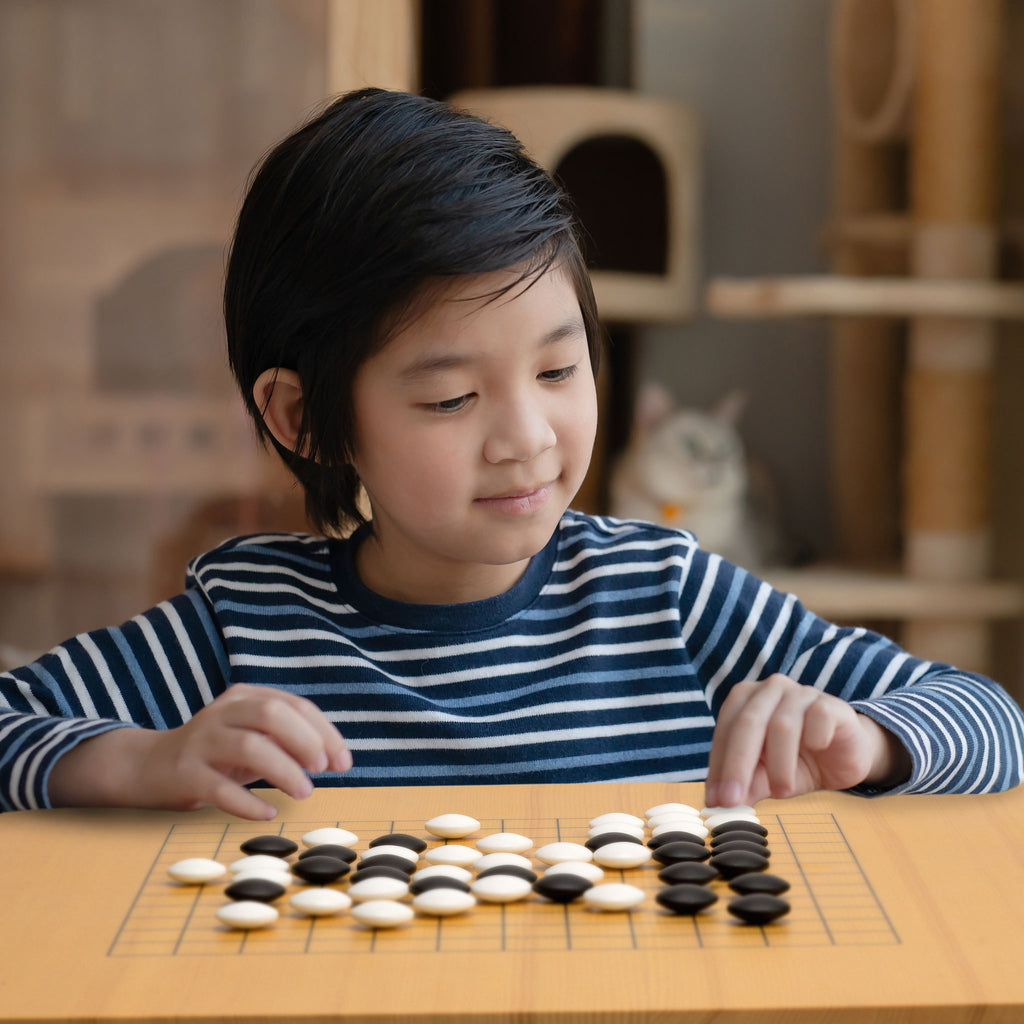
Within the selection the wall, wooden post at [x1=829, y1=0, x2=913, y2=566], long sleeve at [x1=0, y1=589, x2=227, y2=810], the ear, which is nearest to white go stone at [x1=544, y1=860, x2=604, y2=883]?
long sleeve at [x1=0, y1=589, x2=227, y2=810]

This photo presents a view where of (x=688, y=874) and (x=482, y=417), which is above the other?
(x=482, y=417)

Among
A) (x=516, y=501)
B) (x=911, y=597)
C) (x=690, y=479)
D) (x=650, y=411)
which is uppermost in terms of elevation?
(x=516, y=501)

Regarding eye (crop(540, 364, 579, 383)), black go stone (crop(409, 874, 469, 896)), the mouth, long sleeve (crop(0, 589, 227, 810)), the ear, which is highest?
eye (crop(540, 364, 579, 383))

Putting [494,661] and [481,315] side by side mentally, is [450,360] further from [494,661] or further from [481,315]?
[494,661]

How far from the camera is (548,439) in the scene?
763mm

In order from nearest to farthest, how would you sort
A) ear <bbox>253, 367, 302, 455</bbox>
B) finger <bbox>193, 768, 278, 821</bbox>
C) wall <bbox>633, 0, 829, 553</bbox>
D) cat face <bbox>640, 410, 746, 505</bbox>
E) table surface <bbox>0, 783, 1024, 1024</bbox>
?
1. table surface <bbox>0, 783, 1024, 1024</bbox>
2. finger <bbox>193, 768, 278, 821</bbox>
3. ear <bbox>253, 367, 302, 455</bbox>
4. cat face <bbox>640, 410, 746, 505</bbox>
5. wall <bbox>633, 0, 829, 553</bbox>

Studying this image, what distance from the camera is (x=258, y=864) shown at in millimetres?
532

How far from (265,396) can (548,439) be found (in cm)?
24

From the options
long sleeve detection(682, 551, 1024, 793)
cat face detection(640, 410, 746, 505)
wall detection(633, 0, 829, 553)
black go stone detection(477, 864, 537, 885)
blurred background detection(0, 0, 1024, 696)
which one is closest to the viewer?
black go stone detection(477, 864, 537, 885)

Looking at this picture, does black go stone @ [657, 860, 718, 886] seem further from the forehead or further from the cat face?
the cat face

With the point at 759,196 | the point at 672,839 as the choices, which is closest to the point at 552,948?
the point at 672,839

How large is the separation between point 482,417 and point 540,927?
361mm

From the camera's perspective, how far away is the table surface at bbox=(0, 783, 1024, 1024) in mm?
407

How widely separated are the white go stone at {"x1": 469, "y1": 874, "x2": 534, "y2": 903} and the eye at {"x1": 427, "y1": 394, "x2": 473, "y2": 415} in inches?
13.3
